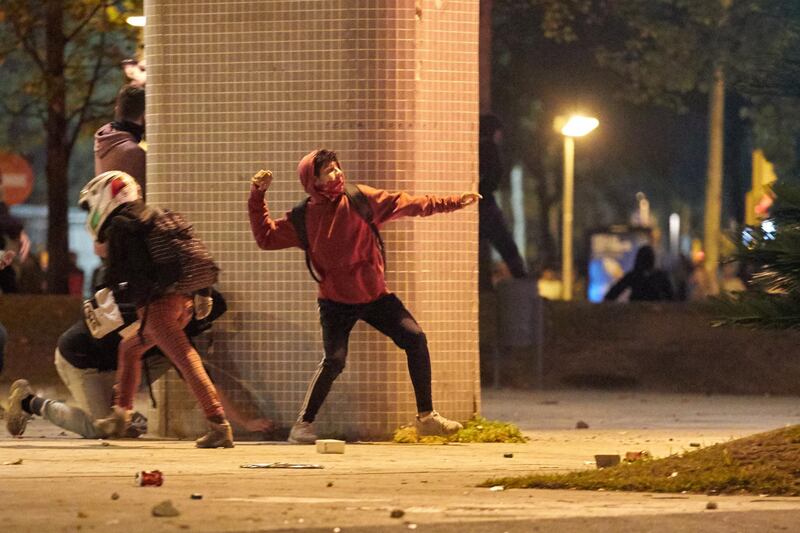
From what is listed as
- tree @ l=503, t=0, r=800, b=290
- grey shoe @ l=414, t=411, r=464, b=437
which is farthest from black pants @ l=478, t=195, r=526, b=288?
grey shoe @ l=414, t=411, r=464, b=437

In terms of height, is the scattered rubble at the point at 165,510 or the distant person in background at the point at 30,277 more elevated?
the distant person in background at the point at 30,277

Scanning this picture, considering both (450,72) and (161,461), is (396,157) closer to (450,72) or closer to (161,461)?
(450,72)

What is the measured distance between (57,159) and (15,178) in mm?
4184

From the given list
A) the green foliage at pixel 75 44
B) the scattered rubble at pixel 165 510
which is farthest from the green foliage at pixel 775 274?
the green foliage at pixel 75 44

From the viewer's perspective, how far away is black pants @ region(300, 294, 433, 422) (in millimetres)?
10742

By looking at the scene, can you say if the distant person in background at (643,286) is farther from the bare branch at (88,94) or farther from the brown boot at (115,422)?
the brown boot at (115,422)

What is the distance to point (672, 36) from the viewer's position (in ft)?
85.9

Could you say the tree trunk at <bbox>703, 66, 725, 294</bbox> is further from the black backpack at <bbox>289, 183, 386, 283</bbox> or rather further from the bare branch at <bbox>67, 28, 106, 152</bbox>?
the black backpack at <bbox>289, 183, 386, 283</bbox>

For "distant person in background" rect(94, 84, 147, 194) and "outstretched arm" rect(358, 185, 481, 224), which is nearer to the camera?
"outstretched arm" rect(358, 185, 481, 224)

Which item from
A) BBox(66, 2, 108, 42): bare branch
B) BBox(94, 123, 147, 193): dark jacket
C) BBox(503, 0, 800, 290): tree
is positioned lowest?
BBox(94, 123, 147, 193): dark jacket

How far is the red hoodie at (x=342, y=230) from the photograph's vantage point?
34.8ft

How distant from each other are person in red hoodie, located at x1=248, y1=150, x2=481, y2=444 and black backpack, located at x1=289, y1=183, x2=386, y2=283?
0.02m

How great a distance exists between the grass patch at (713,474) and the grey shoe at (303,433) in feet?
7.19

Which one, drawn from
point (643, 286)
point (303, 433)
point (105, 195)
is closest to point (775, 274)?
Result: point (303, 433)
